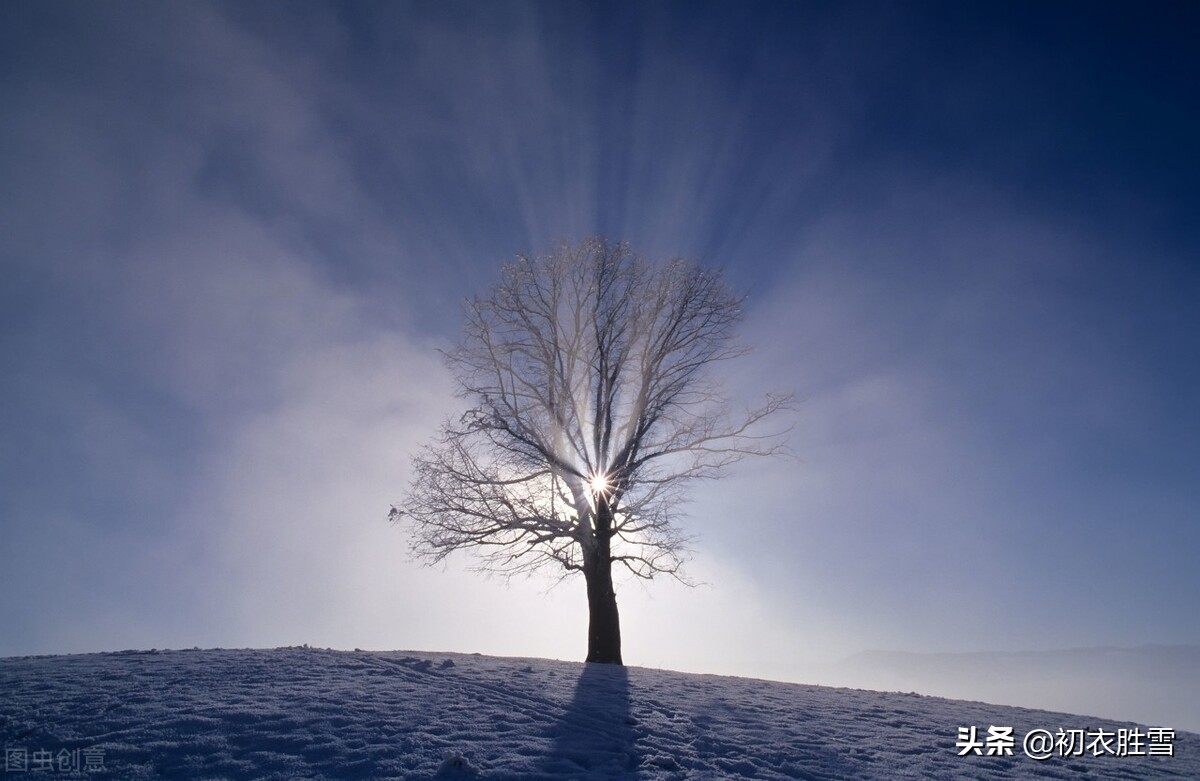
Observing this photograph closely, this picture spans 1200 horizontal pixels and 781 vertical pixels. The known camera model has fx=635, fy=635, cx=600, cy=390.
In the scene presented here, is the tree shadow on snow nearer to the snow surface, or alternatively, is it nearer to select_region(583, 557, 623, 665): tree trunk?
the snow surface

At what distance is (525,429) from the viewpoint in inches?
653

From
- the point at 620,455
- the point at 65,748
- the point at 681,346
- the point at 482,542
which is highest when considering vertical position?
the point at 681,346

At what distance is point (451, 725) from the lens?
23.1ft

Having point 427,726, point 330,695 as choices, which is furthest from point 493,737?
point 330,695

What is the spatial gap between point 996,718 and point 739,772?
7149 millimetres

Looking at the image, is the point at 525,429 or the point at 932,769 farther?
the point at 525,429

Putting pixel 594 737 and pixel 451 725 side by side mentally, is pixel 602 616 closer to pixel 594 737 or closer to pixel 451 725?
pixel 594 737

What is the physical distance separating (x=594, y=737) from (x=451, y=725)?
5.28 feet

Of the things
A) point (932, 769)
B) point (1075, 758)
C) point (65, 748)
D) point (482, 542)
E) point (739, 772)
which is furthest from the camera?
point (482, 542)

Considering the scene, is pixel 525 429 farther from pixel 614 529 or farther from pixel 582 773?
pixel 582 773

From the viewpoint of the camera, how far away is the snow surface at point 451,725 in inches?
231

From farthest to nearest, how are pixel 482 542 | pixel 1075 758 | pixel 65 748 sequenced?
pixel 482 542
pixel 1075 758
pixel 65 748
